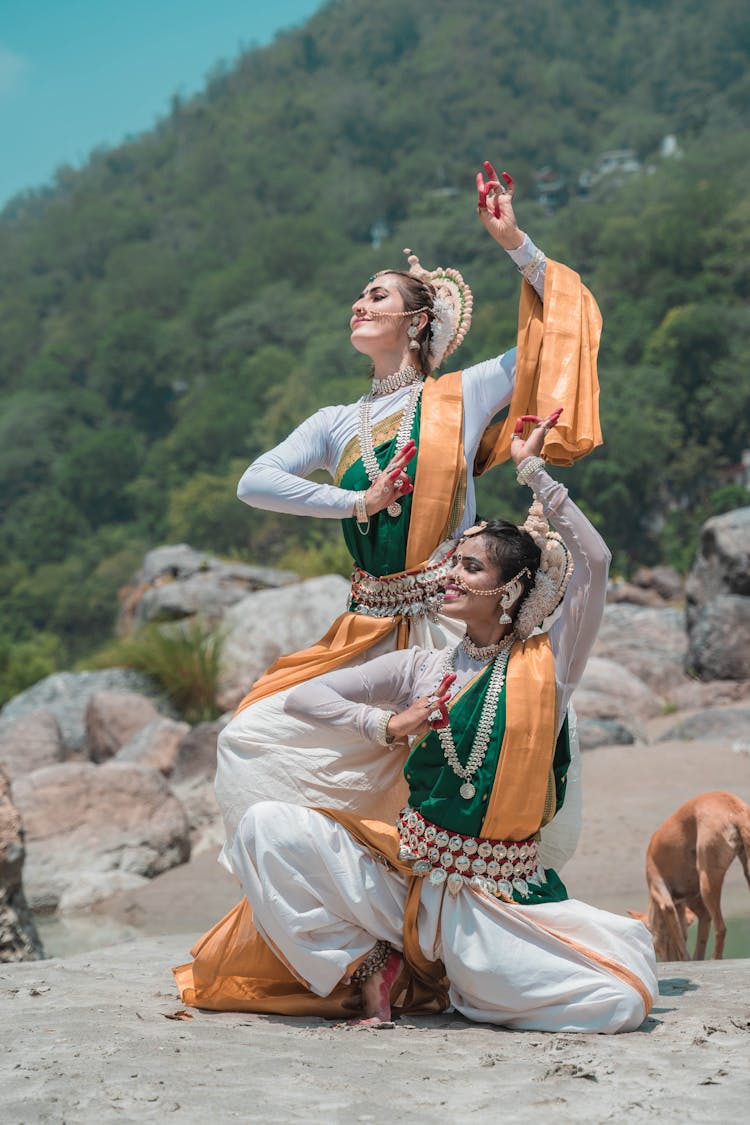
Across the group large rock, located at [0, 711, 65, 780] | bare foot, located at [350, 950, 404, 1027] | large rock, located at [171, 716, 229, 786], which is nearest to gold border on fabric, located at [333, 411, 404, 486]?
bare foot, located at [350, 950, 404, 1027]

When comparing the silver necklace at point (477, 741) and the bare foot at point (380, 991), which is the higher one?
the silver necklace at point (477, 741)

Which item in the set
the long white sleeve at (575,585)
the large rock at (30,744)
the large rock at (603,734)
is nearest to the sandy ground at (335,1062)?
the long white sleeve at (575,585)

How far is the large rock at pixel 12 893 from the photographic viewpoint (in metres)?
6.34

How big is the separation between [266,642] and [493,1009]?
1012 cm

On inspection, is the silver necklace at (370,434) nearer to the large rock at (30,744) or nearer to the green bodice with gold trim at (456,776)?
the green bodice with gold trim at (456,776)

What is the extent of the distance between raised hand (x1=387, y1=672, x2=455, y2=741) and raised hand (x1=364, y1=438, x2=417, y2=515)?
0.65 m

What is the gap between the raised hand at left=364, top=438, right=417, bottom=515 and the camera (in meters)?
4.11

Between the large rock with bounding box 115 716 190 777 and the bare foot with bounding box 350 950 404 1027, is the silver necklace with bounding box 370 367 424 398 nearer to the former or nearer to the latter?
the bare foot with bounding box 350 950 404 1027

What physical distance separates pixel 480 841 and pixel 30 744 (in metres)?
9.68

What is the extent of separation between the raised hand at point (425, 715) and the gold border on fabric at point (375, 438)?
95 centimetres

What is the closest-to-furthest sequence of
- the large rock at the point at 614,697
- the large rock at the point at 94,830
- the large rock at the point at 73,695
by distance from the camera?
the large rock at the point at 94,830 < the large rock at the point at 614,697 < the large rock at the point at 73,695

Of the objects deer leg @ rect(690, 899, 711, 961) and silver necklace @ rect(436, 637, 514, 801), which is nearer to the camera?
silver necklace @ rect(436, 637, 514, 801)

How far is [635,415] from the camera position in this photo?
114 ft

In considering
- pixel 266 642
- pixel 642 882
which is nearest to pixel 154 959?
pixel 642 882
